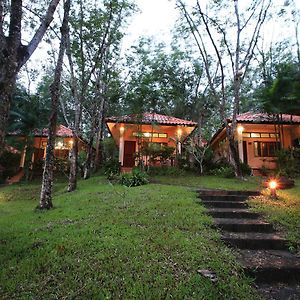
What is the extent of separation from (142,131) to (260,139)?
28.3ft

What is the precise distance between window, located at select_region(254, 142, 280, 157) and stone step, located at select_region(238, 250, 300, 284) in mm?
14091

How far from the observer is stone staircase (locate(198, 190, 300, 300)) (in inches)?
134

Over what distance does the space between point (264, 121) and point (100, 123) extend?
11470mm

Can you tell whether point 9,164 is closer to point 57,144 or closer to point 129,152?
point 57,144

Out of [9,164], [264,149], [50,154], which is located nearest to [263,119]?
[264,149]

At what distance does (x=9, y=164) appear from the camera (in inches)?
656

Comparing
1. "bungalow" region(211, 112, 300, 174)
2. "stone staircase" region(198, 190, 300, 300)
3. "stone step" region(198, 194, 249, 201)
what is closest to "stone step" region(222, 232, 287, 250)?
"stone staircase" region(198, 190, 300, 300)

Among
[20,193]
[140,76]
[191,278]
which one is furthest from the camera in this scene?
[140,76]

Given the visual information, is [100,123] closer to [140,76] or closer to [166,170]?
[140,76]

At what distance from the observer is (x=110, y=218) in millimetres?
5609

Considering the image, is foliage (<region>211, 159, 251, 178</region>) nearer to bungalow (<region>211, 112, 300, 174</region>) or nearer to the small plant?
bungalow (<region>211, 112, 300, 174</region>)

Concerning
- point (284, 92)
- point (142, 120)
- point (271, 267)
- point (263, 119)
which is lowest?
point (271, 267)

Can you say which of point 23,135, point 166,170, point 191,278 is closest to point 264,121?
point 166,170

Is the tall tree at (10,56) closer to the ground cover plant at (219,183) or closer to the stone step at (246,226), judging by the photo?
the stone step at (246,226)
